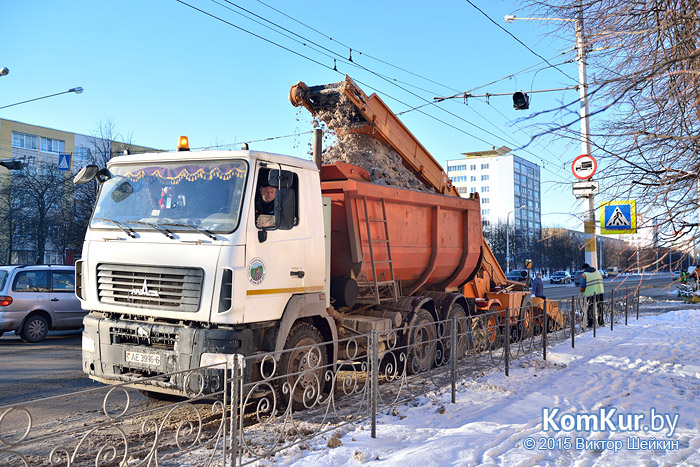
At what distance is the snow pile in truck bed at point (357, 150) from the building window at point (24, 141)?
50206 mm

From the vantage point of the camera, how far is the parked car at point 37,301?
482 inches

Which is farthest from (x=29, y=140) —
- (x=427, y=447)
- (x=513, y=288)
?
(x=427, y=447)

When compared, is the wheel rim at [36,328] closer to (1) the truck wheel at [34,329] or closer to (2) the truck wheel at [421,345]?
(1) the truck wheel at [34,329]

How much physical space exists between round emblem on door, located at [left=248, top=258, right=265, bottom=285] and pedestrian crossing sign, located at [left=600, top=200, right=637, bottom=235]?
10.9ft

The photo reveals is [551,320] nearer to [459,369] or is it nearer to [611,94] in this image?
[459,369]

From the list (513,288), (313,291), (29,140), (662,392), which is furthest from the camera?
(29,140)

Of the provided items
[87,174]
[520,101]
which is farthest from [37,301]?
[520,101]

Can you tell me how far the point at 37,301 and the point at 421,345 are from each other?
9423 mm

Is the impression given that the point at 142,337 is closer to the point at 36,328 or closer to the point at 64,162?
the point at 36,328

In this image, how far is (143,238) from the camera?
19.7 feet

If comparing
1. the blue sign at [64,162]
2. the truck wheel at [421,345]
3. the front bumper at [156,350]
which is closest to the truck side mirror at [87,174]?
the front bumper at [156,350]

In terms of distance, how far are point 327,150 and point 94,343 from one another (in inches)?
180

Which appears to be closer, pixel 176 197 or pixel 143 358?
pixel 143 358

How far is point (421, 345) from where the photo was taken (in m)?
7.88
